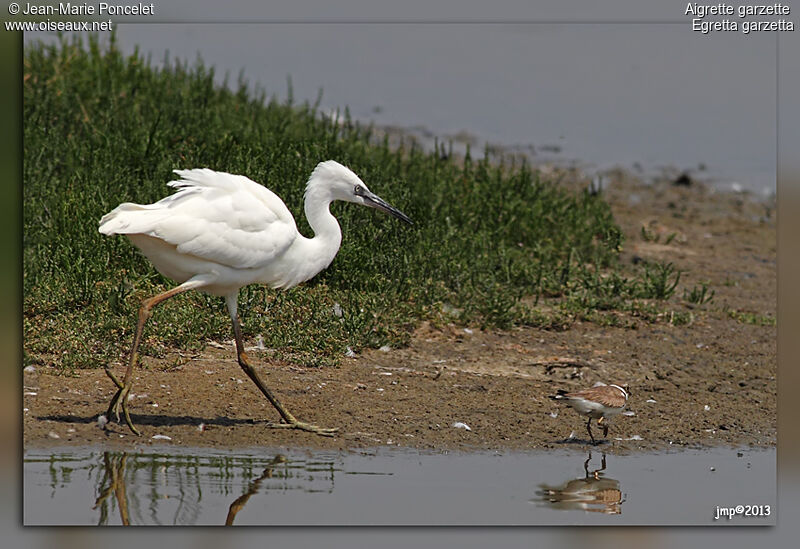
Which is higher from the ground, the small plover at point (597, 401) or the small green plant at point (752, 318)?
the small green plant at point (752, 318)

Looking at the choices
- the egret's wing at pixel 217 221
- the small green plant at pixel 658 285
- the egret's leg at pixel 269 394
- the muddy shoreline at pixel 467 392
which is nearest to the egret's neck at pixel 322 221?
the egret's wing at pixel 217 221

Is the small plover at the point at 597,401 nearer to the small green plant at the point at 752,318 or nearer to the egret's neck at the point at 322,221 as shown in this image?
the egret's neck at the point at 322,221

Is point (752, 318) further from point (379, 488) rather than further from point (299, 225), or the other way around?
point (379, 488)

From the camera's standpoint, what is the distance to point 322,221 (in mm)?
7152

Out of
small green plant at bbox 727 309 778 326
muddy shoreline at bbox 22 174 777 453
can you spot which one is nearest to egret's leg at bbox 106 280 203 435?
muddy shoreline at bbox 22 174 777 453

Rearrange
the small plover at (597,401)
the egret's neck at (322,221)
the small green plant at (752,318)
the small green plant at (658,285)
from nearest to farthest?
the small plover at (597,401), the egret's neck at (322,221), the small green plant at (752,318), the small green plant at (658,285)

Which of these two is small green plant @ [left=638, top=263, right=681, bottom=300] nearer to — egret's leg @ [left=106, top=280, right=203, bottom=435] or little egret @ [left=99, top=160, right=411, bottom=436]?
little egret @ [left=99, top=160, right=411, bottom=436]

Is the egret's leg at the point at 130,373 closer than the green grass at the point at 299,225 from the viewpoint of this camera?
Yes

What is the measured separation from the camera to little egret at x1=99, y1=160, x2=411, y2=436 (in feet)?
21.2

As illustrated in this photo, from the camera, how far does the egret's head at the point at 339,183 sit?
7215 mm

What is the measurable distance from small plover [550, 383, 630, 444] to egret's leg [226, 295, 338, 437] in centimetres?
141

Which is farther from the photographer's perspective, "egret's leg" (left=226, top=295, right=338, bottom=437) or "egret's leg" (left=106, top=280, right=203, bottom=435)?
"egret's leg" (left=226, top=295, right=338, bottom=437)

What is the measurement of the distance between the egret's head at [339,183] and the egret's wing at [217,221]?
426 millimetres

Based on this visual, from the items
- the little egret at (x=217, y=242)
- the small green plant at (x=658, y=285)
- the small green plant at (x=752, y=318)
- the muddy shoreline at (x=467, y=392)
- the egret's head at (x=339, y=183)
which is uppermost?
the egret's head at (x=339, y=183)
